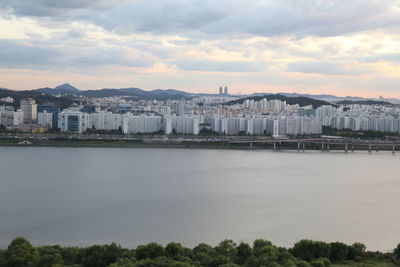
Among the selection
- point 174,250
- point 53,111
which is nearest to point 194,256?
point 174,250

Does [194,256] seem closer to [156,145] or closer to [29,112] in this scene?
[156,145]

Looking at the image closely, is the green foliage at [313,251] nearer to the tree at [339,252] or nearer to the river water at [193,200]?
the tree at [339,252]

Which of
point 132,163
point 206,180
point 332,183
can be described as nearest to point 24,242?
point 206,180

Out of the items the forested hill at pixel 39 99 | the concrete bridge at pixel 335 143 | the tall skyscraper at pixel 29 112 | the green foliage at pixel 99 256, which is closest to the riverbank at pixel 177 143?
the concrete bridge at pixel 335 143

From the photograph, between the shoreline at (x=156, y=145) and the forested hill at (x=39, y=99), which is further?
the forested hill at (x=39, y=99)

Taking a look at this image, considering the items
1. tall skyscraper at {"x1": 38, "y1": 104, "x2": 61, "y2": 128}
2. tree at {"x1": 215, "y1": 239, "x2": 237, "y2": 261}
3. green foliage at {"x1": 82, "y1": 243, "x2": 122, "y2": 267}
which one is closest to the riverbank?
tall skyscraper at {"x1": 38, "y1": 104, "x2": 61, "y2": 128}

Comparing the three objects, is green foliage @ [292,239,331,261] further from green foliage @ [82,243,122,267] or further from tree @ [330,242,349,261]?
green foliage @ [82,243,122,267]

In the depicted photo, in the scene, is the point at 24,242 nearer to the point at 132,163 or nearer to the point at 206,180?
the point at 206,180
